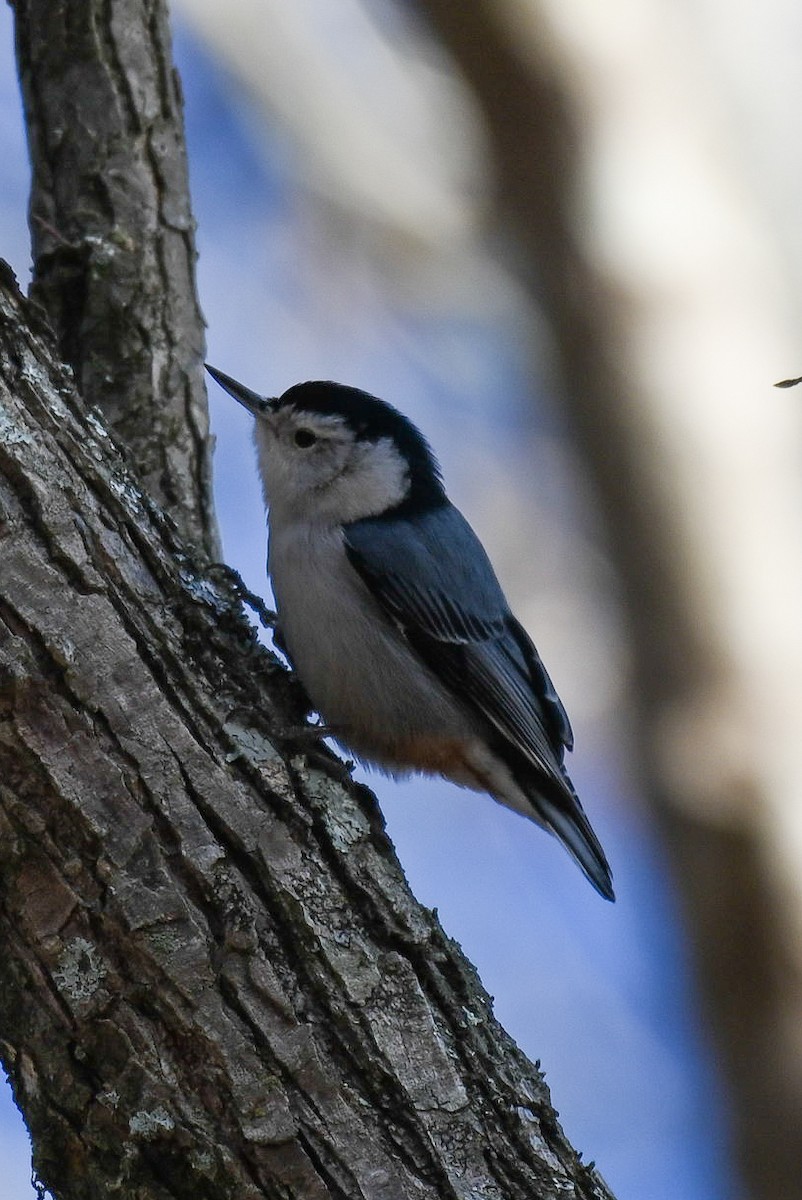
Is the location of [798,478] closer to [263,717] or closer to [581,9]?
[581,9]

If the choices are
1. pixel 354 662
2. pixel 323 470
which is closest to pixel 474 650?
pixel 354 662

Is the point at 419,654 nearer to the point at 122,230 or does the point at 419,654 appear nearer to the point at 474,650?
the point at 474,650

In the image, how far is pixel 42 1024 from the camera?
1730 mm

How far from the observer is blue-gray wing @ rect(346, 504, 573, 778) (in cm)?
290

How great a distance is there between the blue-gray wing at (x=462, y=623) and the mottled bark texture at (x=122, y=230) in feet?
1.23

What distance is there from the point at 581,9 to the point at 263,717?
2.93m

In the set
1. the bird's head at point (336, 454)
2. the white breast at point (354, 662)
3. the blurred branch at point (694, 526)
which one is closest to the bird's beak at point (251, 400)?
the bird's head at point (336, 454)

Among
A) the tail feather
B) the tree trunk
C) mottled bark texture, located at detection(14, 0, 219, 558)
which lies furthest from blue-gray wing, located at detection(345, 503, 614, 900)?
the tree trunk

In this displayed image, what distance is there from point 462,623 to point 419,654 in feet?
0.41

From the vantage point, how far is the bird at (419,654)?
9.30 feet

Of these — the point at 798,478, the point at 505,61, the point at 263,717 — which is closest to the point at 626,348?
the point at 798,478

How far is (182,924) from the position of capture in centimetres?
175

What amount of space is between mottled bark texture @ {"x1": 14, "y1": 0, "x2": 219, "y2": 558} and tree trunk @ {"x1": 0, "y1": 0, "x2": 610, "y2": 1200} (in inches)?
29.9

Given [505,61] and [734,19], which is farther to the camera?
[734,19]
